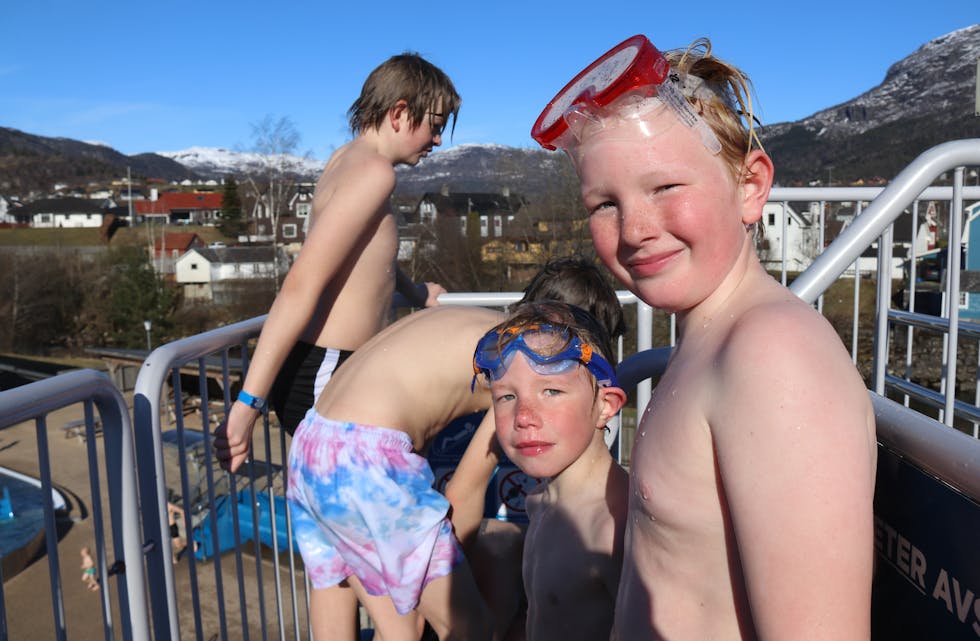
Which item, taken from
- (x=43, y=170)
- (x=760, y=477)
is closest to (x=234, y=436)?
(x=760, y=477)

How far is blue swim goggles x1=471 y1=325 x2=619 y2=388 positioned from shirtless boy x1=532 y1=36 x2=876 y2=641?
0.57 m

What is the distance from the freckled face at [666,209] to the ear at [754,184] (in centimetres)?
3

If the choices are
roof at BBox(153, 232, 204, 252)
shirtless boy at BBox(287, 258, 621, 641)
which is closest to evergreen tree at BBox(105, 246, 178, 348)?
roof at BBox(153, 232, 204, 252)

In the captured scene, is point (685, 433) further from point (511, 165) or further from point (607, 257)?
point (511, 165)

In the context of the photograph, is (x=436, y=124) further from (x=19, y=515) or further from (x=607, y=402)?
(x=19, y=515)

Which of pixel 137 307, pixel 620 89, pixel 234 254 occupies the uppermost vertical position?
pixel 234 254

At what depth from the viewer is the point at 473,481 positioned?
8.12 ft

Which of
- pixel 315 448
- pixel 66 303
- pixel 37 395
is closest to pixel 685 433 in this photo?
pixel 37 395

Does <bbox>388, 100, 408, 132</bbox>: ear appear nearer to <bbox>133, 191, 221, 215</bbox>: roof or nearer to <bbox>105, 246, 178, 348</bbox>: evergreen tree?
<bbox>105, 246, 178, 348</bbox>: evergreen tree

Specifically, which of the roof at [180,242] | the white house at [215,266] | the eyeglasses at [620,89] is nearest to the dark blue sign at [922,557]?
the eyeglasses at [620,89]

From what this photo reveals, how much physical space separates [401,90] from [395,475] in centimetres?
142

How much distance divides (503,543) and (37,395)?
1.59m

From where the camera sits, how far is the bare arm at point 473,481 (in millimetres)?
2398

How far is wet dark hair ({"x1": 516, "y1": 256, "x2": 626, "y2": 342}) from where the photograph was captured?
2285mm
